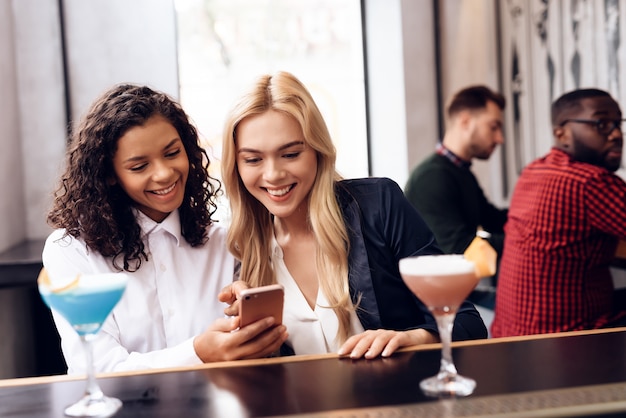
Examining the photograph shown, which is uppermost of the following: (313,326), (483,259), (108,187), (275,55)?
(275,55)

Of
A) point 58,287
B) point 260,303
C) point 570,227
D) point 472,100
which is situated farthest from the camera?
point 472,100

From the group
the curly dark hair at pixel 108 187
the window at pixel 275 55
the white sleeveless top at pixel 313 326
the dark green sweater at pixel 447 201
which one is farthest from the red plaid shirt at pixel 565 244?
the window at pixel 275 55

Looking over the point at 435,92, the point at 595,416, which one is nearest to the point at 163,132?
the point at 595,416

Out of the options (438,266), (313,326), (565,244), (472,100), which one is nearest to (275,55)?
(472,100)

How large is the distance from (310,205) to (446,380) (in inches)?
35.4

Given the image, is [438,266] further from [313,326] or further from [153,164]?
[153,164]

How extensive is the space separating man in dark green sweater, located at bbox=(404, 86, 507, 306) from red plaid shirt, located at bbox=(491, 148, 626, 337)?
2.89 feet

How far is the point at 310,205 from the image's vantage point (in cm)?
209

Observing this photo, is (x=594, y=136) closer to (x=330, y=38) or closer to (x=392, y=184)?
(x=392, y=184)

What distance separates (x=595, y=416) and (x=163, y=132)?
137 cm

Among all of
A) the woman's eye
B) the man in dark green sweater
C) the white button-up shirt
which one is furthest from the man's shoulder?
the woman's eye

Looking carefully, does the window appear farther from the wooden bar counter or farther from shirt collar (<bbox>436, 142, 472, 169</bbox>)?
the wooden bar counter

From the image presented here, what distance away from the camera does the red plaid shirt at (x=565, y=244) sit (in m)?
2.63

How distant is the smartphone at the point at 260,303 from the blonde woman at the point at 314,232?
1.15 feet
